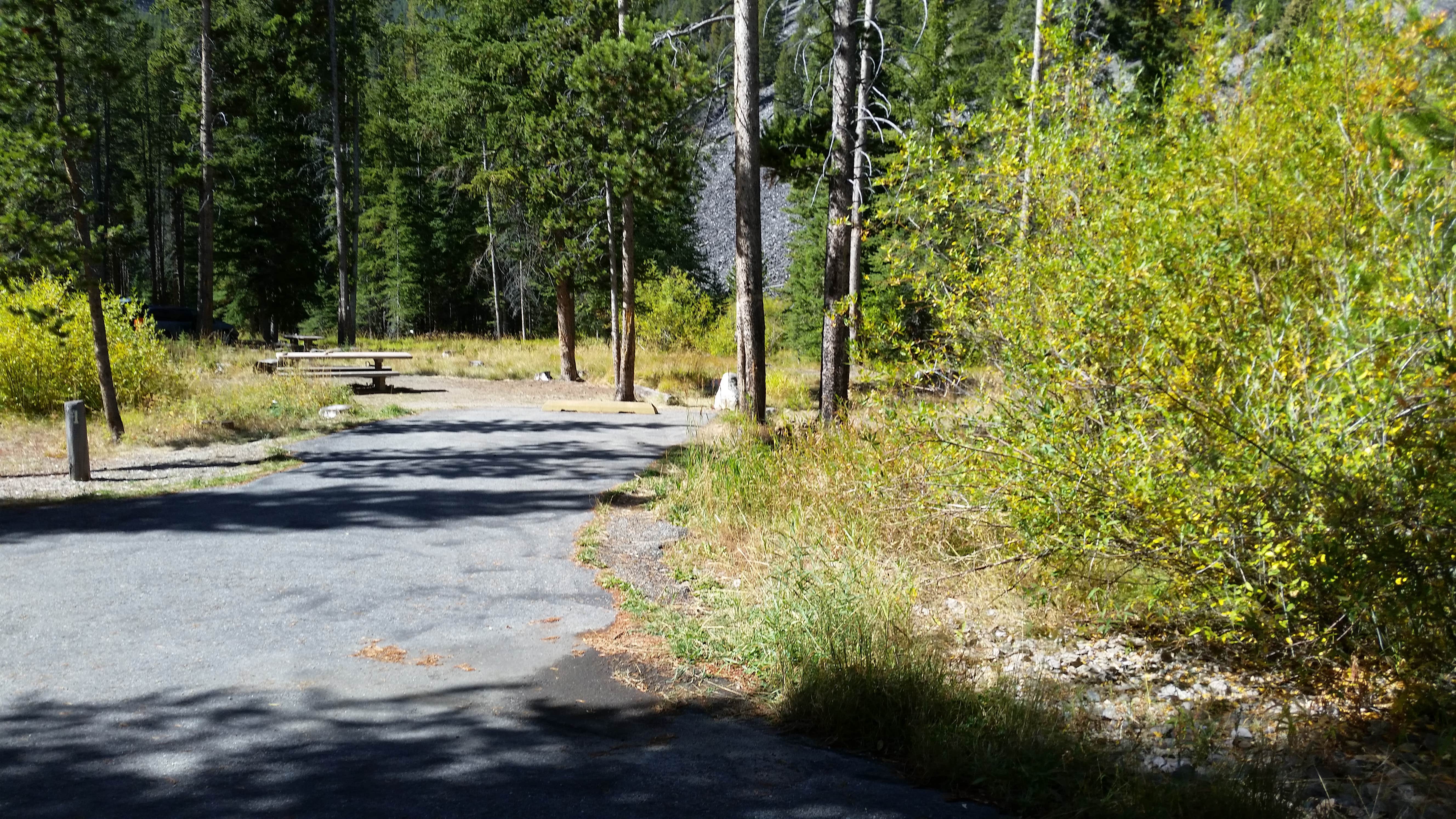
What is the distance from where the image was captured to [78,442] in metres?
10.1

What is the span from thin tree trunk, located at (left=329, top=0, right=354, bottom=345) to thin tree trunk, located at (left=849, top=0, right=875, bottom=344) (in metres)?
16.3

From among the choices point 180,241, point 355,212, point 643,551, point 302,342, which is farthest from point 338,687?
point 180,241

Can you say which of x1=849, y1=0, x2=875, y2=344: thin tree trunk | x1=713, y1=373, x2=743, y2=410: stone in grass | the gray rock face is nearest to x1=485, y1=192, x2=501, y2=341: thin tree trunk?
x1=713, y1=373, x2=743, y2=410: stone in grass

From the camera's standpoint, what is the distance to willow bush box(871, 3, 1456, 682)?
3.79m

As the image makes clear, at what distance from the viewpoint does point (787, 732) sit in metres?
4.39

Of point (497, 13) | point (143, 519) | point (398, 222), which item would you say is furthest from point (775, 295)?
point (143, 519)

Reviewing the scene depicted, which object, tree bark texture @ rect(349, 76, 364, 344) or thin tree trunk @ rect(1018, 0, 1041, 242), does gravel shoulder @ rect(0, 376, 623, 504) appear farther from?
tree bark texture @ rect(349, 76, 364, 344)

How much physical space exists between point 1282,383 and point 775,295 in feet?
193

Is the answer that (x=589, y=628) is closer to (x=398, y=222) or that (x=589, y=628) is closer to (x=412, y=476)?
(x=412, y=476)

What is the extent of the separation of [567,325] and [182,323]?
13.8 m

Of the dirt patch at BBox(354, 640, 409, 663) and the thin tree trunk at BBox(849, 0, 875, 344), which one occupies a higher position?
the thin tree trunk at BBox(849, 0, 875, 344)

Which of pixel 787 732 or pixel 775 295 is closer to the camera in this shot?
pixel 787 732

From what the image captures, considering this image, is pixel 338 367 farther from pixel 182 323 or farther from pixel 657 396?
pixel 182 323

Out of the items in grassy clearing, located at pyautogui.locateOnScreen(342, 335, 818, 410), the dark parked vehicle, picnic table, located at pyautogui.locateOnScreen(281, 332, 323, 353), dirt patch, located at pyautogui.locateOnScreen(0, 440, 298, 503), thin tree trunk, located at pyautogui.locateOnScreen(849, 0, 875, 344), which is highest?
thin tree trunk, located at pyautogui.locateOnScreen(849, 0, 875, 344)
